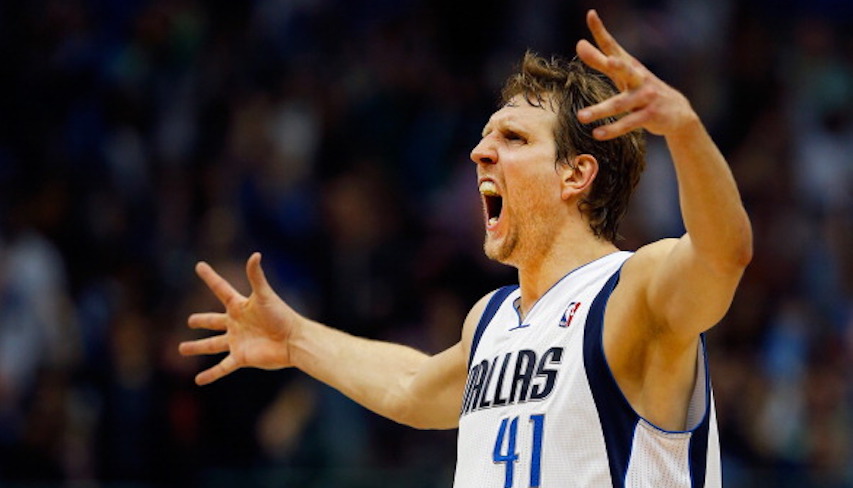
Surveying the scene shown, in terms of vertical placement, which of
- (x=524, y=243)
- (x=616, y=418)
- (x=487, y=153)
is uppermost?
(x=487, y=153)

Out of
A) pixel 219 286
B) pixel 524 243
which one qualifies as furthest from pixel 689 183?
pixel 219 286

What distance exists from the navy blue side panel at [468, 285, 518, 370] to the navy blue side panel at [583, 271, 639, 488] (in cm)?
95

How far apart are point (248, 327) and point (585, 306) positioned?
6.85ft

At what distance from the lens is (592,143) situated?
616 cm

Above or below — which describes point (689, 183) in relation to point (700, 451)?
above

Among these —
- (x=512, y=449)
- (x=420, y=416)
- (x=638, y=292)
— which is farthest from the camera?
(x=420, y=416)

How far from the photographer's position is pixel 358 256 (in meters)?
13.5

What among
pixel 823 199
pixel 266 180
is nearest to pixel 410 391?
pixel 266 180

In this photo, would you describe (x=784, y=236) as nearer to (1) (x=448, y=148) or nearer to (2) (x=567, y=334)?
(1) (x=448, y=148)

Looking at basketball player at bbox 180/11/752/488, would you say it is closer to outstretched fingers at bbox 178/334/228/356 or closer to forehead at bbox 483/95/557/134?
forehead at bbox 483/95/557/134

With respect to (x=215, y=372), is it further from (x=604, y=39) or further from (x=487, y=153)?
(x=604, y=39)

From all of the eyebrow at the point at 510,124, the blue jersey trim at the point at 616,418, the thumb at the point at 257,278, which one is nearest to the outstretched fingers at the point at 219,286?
the thumb at the point at 257,278

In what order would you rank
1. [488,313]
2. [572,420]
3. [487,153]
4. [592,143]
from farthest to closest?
[488,313], [487,153], [592,143], [572,420]

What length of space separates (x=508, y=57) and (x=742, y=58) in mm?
2479
